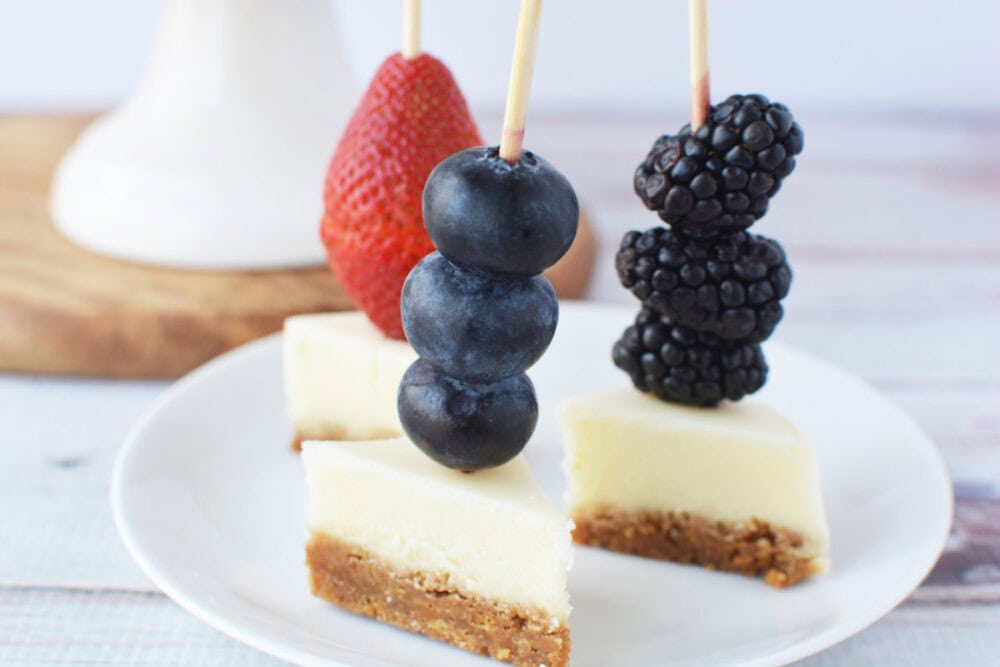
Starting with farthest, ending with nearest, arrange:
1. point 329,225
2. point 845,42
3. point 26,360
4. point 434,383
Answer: point 845,42 → point 26,360 → point 329,225 → point 434,383

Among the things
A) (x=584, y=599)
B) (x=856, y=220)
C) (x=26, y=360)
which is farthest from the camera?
(x=856, y=220)

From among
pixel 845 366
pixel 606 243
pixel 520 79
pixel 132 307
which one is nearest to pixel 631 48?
pixel 606 243

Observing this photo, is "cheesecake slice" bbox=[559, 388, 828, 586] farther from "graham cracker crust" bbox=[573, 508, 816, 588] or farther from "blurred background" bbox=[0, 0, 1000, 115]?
"blurred background" bbox=[0, 0, 1000, 115]

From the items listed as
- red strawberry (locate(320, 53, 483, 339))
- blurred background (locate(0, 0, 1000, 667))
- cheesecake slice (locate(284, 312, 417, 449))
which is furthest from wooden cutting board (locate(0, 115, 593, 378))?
red strawberry (locate(320, 53, 483, 339))

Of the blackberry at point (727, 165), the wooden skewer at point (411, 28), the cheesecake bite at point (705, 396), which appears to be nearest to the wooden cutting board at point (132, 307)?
the wooden skewer at point (411, 28)

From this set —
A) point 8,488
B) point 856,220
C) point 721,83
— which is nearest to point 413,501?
point 8,488

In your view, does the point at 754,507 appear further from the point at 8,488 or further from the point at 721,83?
the point at 721,83
